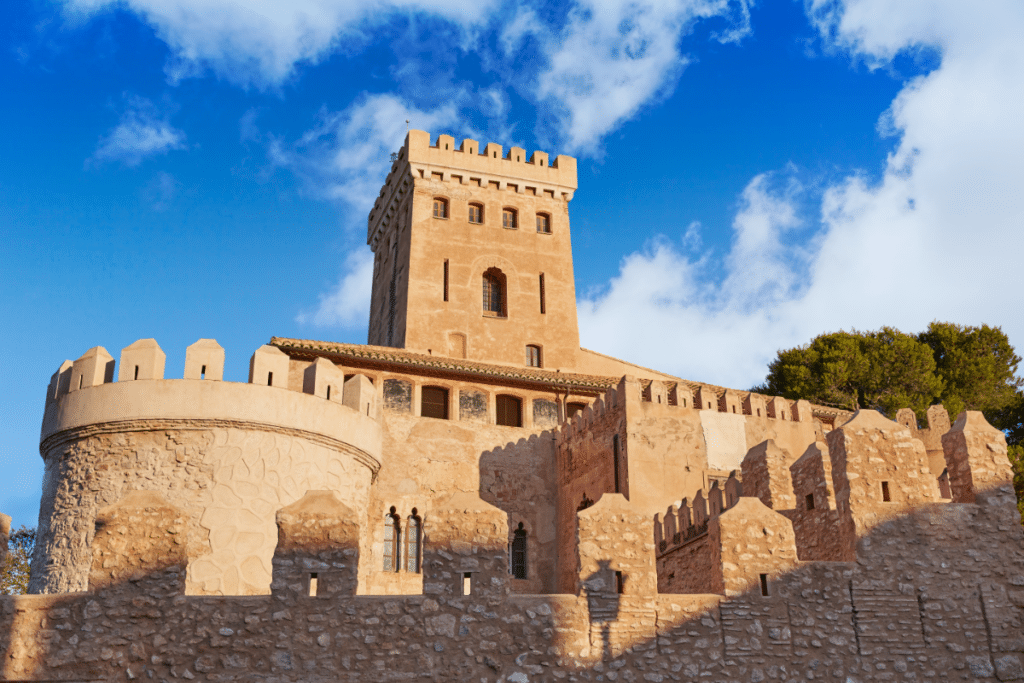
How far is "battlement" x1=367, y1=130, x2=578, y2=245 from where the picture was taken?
3459 centimetres

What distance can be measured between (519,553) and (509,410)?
13.4ft

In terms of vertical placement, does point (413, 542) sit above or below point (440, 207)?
below

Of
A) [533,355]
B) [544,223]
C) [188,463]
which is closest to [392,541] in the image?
[188,463]

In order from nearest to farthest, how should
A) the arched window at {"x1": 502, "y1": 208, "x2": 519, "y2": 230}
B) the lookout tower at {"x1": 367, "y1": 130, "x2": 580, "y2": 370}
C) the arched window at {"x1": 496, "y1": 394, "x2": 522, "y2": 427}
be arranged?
the arched window at {"x1": 496, "y1": 394, "x2": 522, "y2": 427} → the lookout tower at {"x1": 367, "y1": 130, "x2": 580, "y2": 370} → the arched window at {"x1": 502, "y1": 208, "x2": 519, "y2": 230}

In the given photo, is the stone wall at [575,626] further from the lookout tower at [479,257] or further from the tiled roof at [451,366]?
the lookout tower at [479,257]

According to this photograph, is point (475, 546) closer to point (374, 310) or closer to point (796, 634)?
point (796, 634)

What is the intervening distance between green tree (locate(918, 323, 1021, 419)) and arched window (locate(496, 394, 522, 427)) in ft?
56.1

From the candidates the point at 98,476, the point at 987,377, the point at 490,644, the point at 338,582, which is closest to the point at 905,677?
the point at 490,644

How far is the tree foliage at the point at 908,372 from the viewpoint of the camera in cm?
3472

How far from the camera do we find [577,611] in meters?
11.3

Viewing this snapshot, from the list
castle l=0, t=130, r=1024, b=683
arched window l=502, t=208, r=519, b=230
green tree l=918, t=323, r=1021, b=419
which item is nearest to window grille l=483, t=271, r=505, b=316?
arched window l=502, t=208, r=519, b=230

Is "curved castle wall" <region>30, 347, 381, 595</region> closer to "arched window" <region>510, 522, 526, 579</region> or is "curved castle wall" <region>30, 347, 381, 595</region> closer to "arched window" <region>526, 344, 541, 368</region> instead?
"arched window" <region>510, 522, 526, 579</region>

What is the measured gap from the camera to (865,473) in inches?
512

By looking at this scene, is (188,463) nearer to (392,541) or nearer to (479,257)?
(392,541)
